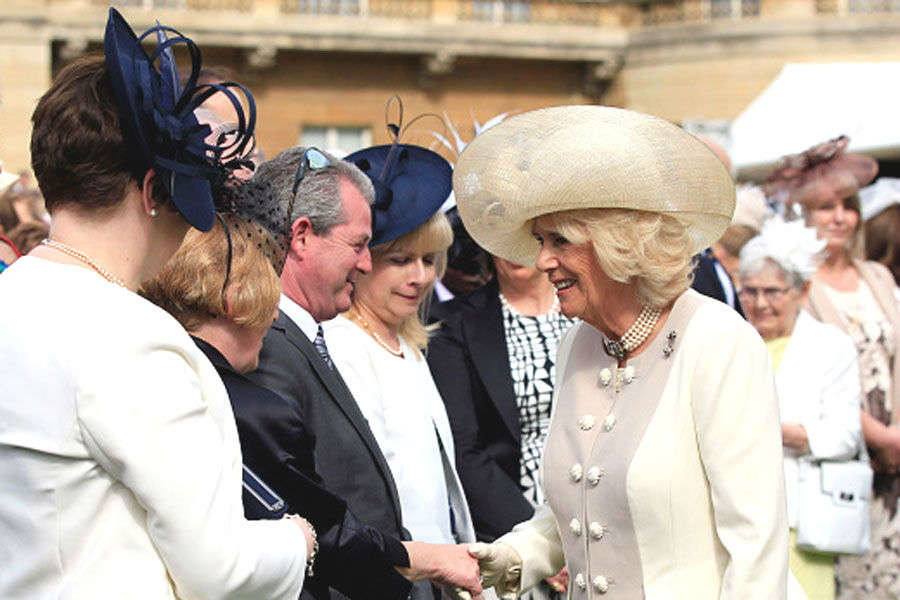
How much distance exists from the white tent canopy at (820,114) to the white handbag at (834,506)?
4152 millimetres

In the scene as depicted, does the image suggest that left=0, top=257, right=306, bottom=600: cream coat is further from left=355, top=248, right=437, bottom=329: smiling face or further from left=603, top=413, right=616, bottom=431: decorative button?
left=355, top=248, right=437, bottom=329: smiling face

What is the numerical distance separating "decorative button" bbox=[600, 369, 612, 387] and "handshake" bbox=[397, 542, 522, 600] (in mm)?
521

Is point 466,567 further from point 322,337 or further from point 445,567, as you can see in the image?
point 322,337

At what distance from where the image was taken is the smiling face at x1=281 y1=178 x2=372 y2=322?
326 cm

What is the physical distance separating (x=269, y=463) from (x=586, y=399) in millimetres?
864

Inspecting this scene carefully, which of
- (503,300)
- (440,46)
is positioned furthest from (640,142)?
(440,46)

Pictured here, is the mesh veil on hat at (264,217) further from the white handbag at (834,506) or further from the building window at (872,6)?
the building window at (872,6)

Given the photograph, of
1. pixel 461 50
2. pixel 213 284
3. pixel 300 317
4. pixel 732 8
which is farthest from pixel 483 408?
pixel 732 8

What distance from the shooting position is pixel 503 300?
4676mm

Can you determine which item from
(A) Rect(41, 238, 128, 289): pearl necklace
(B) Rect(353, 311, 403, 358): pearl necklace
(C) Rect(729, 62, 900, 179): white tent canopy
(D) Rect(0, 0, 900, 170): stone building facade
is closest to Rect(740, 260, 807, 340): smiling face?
(B) Rect(353, 311, 403, 358): pearl necklace

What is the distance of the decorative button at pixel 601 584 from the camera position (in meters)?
2.81

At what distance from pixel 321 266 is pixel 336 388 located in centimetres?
41

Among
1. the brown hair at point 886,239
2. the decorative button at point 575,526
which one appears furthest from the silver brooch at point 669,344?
the brown hair at point 886,239

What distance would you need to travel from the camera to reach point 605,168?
2.78 m
